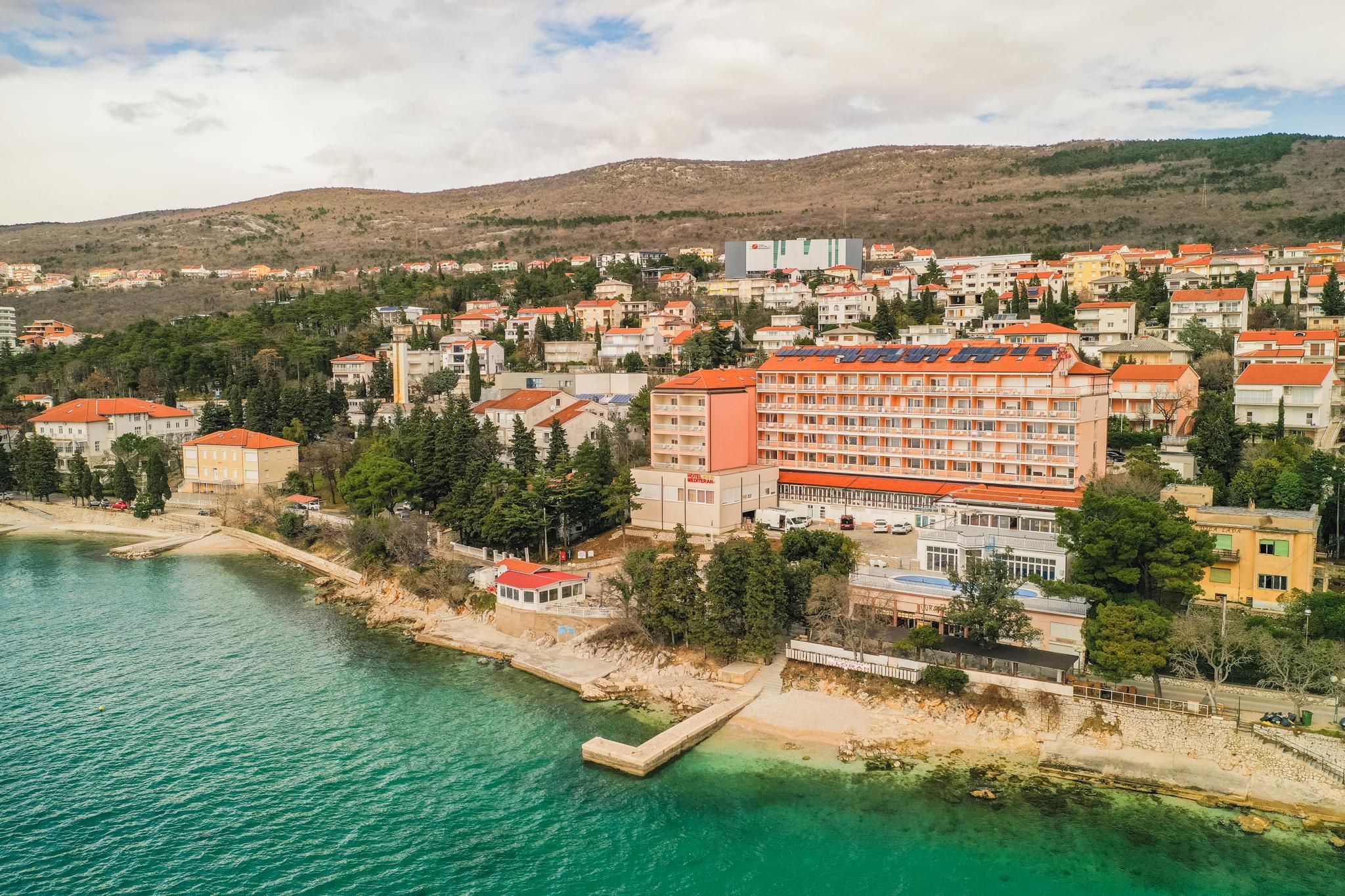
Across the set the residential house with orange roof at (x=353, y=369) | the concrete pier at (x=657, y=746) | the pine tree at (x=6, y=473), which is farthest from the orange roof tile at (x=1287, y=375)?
the pine tree at (x=6, y=473)

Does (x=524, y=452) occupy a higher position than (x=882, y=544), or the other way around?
(x=524, y=452)

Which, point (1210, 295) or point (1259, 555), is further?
point (1210, 295)

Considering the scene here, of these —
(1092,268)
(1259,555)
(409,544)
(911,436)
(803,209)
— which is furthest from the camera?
(803,209)

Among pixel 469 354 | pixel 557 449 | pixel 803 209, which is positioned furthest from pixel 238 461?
A: pixel 803 209

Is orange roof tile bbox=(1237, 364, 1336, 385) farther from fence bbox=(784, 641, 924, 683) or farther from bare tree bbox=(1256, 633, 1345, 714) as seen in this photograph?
fence bbox=(784, 641, 924, 683)

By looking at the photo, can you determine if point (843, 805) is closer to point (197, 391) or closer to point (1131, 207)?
point (197, 391)

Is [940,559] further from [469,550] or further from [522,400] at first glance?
[522,400]

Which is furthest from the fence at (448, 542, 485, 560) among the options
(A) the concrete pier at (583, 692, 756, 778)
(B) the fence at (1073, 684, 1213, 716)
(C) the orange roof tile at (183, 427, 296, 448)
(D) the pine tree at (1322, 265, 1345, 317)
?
(D) the pine tree at (1322, 265, 1345, 317)
